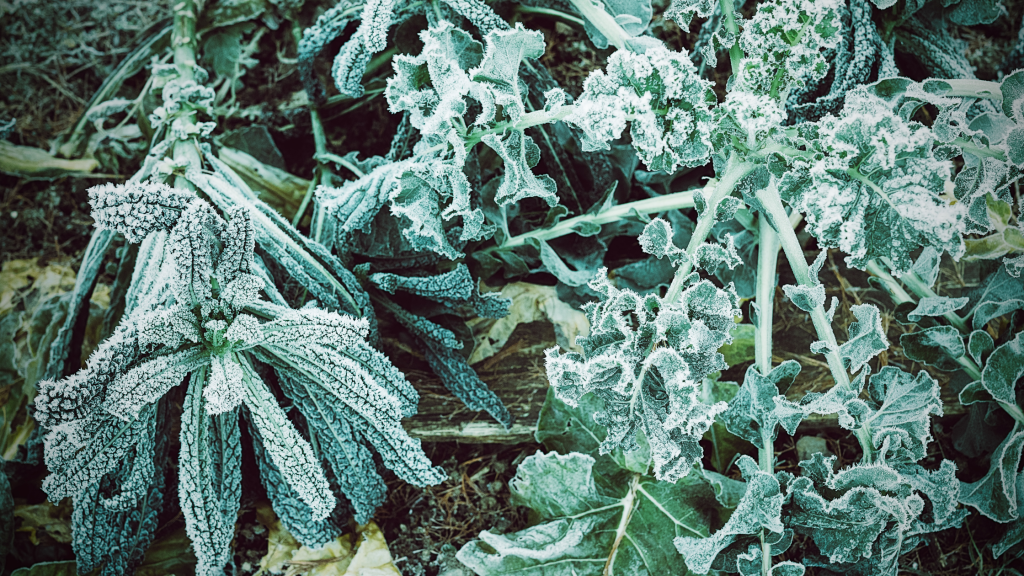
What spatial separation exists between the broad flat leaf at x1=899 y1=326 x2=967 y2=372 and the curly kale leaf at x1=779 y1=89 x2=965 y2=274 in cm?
26

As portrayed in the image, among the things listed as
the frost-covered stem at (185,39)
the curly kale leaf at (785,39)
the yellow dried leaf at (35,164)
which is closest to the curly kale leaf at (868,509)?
the curly kale leaf at (785,39)

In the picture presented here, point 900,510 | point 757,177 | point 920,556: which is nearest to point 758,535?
point 900,510

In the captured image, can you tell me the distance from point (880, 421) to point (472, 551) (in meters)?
0.70

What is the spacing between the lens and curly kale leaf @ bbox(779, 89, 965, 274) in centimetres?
86

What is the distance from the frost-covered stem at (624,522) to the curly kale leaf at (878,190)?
0.56 m

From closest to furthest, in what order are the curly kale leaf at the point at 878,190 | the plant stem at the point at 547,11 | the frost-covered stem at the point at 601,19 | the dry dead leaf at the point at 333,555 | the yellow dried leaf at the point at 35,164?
the curly kale leaf at the point at 878,190
the frost-covered stem at the point at 601,19
the dry dead leaf at the point at 333,555
the plant stem at the point at 547,11
the yellow dried leaf at the point at 35,164

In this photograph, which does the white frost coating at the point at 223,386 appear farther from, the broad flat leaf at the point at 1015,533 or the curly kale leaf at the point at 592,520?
the broad flat leaf at the point at 1015,533

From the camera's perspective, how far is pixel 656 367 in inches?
39.6

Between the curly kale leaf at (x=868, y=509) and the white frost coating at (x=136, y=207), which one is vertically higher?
the white frost coating at (x=136, y=207)

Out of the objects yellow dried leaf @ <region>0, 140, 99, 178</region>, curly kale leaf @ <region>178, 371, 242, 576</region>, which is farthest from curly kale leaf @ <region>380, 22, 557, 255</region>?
yellow dried leaf @ <region>0, 140, 99, 178</region>

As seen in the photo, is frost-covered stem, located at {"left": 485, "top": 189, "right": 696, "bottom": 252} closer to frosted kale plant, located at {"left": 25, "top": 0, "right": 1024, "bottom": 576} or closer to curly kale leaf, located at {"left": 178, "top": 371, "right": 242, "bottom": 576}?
frosted kale plant, located at {"left": 25, "top": 0, "right": 1024, "bottom": 576}

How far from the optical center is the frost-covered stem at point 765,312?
3.59 feet

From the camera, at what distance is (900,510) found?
100 centimetres

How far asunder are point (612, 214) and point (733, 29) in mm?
355
